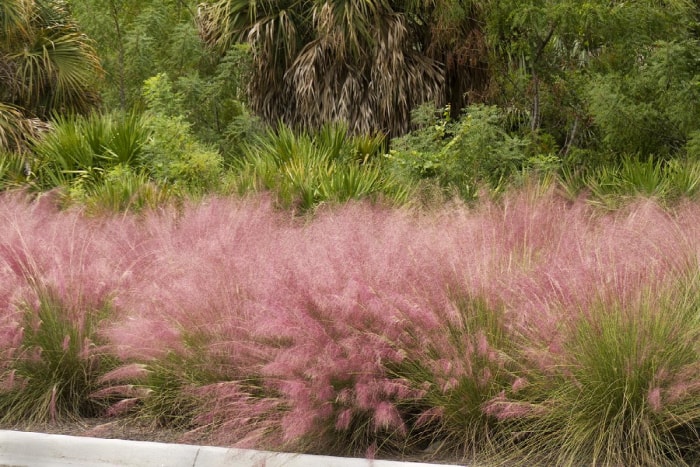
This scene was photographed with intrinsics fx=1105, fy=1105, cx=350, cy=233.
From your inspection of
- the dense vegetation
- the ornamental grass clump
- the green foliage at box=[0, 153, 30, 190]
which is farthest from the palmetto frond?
the ornamental grass clump

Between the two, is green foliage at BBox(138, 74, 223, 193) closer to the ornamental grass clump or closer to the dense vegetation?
the dense vegetation

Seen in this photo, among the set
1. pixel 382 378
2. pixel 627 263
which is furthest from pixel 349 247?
pixel 627 263

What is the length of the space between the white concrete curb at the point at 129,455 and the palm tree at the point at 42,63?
13.7m

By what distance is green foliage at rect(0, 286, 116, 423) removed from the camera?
7.66 metres

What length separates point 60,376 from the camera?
25.6 ft

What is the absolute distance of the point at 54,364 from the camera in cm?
775

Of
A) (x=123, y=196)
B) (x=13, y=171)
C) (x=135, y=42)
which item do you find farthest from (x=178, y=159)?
(x=135, y=42)

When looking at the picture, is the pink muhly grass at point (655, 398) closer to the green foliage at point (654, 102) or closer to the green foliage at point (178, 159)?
the green foliage at point (178, 159)

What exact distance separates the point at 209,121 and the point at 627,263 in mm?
15736

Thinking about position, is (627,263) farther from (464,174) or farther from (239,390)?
(464,174)

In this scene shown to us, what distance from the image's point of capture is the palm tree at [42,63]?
20.6m

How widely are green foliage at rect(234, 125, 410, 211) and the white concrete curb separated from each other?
17.3ft

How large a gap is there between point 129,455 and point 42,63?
16167 mm

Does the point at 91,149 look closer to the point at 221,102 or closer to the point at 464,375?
the point at 221,102
